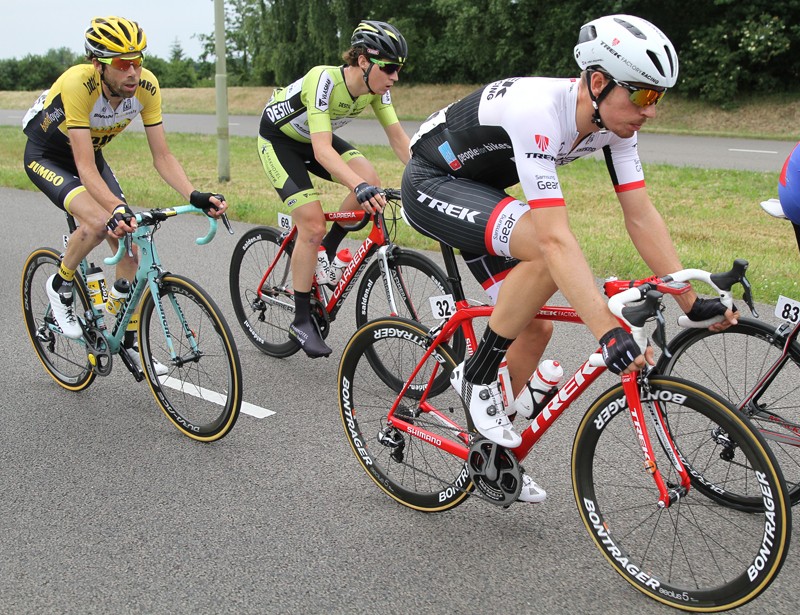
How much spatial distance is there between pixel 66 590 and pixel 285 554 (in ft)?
2.74

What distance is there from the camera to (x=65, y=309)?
199 inches

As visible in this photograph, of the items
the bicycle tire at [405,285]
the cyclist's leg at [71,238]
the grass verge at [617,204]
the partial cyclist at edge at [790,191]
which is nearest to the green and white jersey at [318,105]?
the bicycle tire at [405,285]

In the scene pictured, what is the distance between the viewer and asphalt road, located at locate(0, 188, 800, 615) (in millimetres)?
3141

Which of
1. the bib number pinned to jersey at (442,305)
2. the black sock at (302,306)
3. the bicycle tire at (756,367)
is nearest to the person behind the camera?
the bicycle tire at (756,367)

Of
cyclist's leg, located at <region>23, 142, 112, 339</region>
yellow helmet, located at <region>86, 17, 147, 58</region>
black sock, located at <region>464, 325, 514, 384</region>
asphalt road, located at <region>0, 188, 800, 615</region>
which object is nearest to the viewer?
asphalt road, located at <region>0, 188, 800, 615</region>

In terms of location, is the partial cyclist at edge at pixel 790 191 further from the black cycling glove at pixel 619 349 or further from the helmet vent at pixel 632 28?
the black cycling glove at pixel 619 349

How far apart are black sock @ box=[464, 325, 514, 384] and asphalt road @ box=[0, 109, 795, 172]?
12.6m

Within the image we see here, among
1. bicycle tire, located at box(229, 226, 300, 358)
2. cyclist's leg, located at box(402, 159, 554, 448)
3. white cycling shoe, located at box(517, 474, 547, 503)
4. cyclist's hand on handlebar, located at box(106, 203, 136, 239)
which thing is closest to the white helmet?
cyclist's leg, located at box(402, 159, 554, 448)

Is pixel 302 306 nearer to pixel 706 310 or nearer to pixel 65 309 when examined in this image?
pixel 65 309

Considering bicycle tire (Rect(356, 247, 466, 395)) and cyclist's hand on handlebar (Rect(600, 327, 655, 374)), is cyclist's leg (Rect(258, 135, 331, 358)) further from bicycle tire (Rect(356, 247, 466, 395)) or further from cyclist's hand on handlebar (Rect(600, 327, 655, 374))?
cyclist's hand on handlebar (Rect(600, 327, 655, 374))

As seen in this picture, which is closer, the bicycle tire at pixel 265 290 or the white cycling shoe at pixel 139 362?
the white cycling shoe at pixel 139 362

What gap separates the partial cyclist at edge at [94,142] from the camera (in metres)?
4.45

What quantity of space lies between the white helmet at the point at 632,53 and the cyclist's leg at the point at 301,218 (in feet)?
8.97

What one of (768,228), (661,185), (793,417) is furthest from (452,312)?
(661,185)
